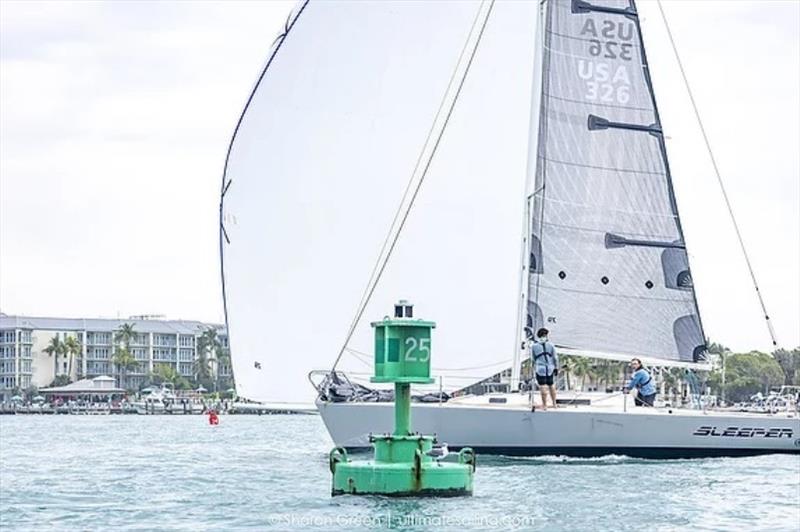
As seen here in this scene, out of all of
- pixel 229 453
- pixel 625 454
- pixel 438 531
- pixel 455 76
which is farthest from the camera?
pixel 229 453

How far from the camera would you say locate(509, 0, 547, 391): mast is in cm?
3041

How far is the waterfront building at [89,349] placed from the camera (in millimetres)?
165625

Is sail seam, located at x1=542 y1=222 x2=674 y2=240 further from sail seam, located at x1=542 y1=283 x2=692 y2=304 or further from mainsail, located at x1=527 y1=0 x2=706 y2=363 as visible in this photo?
sail seam, located at x1=542 y1=283 x2=692 y2=304

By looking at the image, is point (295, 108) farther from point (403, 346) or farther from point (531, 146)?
point (403, 346)

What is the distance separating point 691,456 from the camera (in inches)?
1158

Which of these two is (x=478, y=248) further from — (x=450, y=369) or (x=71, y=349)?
(x=71, y=349)

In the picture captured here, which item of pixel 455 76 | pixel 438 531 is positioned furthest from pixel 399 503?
pixel 455 76

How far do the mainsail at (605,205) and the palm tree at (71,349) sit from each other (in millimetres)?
137132

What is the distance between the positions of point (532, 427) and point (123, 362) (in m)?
142

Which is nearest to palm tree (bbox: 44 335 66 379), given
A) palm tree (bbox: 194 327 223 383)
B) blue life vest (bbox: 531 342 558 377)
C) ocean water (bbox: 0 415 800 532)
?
palm tree (bbox: 194 327 223 383)

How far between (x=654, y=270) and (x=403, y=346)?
13.8 m

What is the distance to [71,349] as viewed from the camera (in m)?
165

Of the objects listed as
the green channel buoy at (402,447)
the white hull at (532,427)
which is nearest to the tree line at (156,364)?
the white hull at (532,427)

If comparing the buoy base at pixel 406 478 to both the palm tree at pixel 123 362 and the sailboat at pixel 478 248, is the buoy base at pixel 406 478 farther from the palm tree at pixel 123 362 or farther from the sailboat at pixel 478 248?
the palm tree at pixel 123 362
